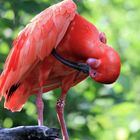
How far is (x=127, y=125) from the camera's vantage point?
11414 millimetres

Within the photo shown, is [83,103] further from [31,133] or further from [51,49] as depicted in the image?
[31,133]

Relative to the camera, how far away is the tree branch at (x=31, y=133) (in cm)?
738

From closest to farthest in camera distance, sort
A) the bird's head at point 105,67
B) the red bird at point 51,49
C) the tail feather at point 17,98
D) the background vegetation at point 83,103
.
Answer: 1. the bird's head at point 105,67
2. the red bird at point 51,49
3. the tail feather at point 17,98
4. the background vegetation at point 83,103

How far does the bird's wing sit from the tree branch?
3.51ft

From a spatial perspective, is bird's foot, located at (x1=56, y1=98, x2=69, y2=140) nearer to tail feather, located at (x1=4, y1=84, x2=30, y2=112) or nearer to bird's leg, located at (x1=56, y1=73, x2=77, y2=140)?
bird's leg, located at (x1=56, y1=73, x2=77, y2=140)

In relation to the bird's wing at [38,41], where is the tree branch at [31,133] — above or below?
below

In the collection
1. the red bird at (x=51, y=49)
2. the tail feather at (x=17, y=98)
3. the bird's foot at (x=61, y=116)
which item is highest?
the red bird at (x=51, y=49)

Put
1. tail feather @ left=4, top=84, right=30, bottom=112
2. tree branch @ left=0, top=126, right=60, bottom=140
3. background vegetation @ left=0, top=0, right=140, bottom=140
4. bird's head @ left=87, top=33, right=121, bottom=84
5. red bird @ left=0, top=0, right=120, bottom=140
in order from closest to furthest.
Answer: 1. tree branch @ left=0, top=126, right=60, bottom=140
2. bird's head @ left=87, top=33, right=121, bottom=84
3. red bird @ left=0, top=0, right=120, bottom=140
4. tail feather @ left=4, top=84, right=30, bottom=112
5. background vegetation @ left=0, top=0, right=140, bottom=140

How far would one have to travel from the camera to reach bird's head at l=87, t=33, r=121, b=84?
26.0 ft

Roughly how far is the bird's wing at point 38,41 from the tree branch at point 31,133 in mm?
1069

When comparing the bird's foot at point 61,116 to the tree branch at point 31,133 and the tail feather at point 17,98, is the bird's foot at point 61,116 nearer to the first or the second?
the tail feather at point 17,98

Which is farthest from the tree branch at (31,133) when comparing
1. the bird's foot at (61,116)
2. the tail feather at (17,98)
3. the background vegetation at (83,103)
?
the background vegetation at (83,103)

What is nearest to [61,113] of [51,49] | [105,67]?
[51,49]

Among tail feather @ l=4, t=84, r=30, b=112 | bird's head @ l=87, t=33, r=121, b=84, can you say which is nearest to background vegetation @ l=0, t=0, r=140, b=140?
tail feather @ l=4, t=84, r=30, b=112
